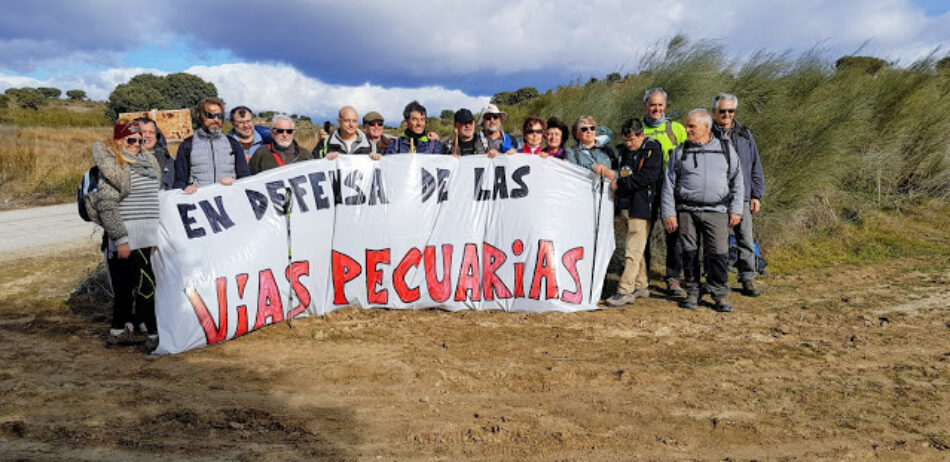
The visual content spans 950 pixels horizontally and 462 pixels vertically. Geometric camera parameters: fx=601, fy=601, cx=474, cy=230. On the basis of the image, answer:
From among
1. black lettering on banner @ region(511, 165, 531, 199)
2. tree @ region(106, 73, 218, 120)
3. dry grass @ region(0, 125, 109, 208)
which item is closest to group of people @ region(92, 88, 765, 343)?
black lettering on banner @ region(511, 165, 531, 199)

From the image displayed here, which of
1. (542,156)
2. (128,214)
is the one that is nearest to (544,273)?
(542,156)

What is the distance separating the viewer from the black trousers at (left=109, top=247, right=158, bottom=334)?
5031 mm

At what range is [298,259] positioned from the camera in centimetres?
549

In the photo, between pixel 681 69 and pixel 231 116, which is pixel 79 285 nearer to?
pixel 231 116

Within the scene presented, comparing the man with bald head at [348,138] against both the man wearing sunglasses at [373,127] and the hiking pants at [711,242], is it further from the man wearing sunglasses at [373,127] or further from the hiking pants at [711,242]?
the hiking pants at [711,242]

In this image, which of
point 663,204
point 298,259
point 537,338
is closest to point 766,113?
point 663,204

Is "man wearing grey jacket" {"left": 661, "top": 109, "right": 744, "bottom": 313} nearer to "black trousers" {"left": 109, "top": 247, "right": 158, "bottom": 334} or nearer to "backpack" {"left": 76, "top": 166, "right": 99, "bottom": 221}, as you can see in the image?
"black trousers" {"left": 109, "top": 247, "right": 158, "bottom": 334}

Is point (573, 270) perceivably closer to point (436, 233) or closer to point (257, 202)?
point (436, 233)

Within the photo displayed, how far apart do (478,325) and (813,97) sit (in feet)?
23.3

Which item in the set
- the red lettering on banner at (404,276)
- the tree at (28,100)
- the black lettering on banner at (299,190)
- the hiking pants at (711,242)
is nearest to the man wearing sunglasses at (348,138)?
the black lettering on banner at (299,190)

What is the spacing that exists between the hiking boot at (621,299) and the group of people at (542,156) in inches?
0.5

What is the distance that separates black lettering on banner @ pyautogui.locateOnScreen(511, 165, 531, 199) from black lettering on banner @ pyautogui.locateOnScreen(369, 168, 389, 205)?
49.4 inches

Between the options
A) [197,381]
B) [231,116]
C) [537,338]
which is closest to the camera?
[197,381]

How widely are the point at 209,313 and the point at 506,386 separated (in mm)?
2555
